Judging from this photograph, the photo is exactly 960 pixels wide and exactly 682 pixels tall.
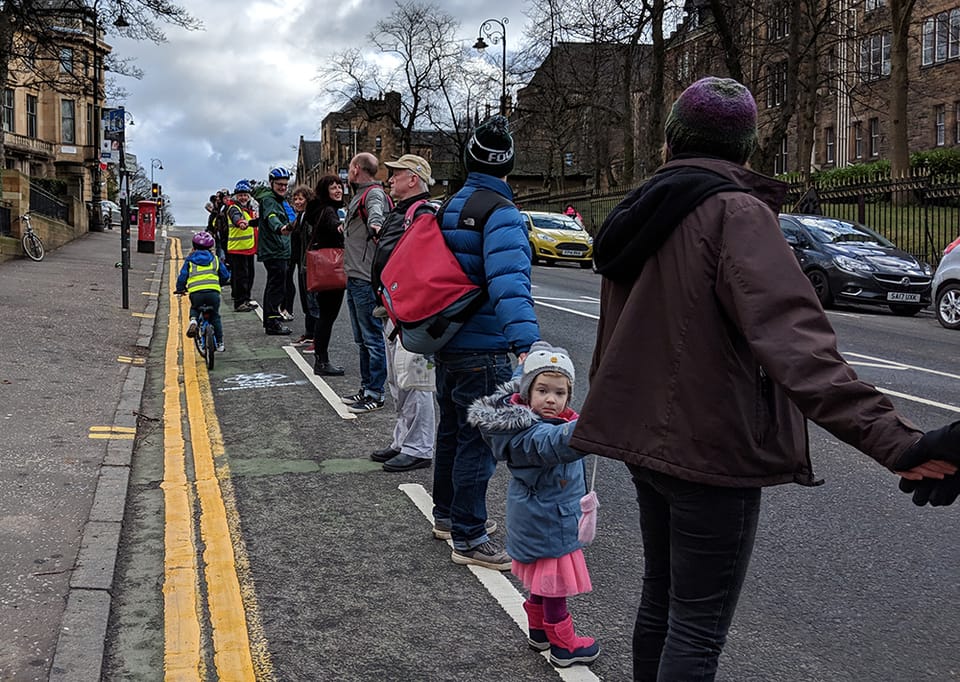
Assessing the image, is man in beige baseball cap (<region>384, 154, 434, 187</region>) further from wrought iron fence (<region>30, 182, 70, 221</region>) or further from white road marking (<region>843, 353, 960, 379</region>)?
wrought iron fence (<region>30, 182, 70, 221</region>)

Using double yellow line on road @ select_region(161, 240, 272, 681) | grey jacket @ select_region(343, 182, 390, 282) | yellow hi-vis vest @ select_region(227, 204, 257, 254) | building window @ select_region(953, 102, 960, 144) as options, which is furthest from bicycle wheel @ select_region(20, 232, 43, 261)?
building window @ select_region(953, 102, 960, 144)

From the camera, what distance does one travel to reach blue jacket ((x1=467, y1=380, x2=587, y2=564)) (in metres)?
3.65

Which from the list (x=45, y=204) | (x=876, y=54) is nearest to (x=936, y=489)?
(x=45, y=204)

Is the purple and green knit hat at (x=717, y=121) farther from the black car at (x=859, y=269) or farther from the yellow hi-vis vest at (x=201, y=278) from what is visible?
the black car at (x=859, y=269)

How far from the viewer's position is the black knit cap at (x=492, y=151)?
458cm

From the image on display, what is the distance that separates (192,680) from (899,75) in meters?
33.1

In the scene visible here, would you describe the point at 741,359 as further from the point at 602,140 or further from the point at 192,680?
the point at 602,140

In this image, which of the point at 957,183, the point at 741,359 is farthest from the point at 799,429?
the point at 957,183

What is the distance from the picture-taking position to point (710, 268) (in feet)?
8.32

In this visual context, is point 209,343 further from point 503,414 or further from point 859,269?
point 859,269

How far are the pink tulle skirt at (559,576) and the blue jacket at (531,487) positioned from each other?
37mm

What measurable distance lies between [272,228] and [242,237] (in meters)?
1.75

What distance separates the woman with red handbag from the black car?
1037cm

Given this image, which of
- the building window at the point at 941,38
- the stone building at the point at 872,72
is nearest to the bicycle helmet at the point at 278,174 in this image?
the stone building at the point at 872,72
